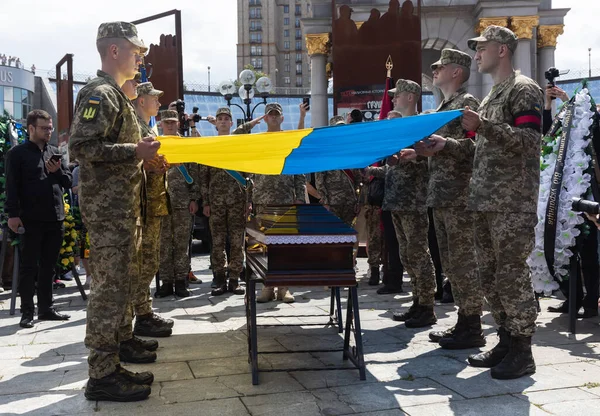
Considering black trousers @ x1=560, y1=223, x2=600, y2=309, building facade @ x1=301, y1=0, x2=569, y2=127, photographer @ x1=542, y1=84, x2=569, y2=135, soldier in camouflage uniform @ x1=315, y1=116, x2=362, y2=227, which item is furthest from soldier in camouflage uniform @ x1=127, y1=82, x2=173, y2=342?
building facade @ x1=301, y1=0, x2=569, y2=127

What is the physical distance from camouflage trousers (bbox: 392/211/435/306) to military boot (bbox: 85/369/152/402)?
282 cm

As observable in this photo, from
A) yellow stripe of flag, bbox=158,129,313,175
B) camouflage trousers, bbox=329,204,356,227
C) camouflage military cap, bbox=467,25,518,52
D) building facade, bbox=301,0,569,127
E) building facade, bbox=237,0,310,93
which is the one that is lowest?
camouflage trousers, bbox=329,204,356,227

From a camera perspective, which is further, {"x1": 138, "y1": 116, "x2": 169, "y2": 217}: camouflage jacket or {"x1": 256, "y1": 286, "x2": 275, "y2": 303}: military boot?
{"x1": 256, "y1": 286, "x2": 275, "y2": 303}: military boot

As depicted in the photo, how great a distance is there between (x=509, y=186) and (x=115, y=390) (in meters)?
2.84

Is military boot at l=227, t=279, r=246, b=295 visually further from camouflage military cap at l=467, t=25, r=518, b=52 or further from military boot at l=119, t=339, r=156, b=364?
camouflage military cap at l=467, t=25, r=518, b=52

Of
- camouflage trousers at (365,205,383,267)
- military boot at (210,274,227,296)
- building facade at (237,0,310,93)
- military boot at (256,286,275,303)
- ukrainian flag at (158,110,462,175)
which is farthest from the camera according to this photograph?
building facade at (237,0,310,93)

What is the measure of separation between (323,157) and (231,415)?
1.85 metres

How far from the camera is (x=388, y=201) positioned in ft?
19.1

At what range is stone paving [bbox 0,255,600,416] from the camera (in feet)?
11.4

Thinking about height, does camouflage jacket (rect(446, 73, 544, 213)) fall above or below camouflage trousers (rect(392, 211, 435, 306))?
above

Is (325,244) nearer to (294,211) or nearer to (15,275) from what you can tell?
(294,211)

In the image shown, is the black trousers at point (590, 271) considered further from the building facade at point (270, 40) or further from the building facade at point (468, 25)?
the building facade at point (270, 40)

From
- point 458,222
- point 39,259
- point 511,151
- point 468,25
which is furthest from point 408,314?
point 468,25

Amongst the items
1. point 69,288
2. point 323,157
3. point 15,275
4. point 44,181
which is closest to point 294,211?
point 323,157
